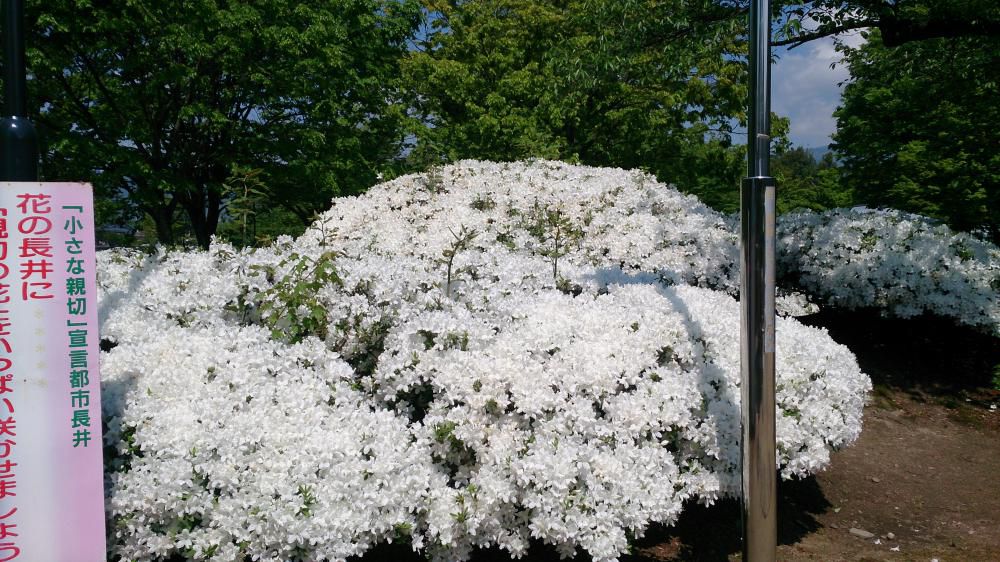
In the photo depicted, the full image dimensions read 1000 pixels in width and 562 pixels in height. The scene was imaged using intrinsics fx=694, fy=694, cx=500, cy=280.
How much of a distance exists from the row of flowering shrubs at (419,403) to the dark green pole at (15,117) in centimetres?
116

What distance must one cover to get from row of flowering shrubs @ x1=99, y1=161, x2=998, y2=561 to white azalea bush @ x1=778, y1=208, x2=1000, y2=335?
2780 mm

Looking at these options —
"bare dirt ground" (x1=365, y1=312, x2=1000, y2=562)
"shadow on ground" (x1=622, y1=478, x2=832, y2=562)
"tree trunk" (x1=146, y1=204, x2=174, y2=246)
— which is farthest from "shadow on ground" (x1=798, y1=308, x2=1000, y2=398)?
"tree trunk" (x1=146, y1=204, x2=174, y2=246)

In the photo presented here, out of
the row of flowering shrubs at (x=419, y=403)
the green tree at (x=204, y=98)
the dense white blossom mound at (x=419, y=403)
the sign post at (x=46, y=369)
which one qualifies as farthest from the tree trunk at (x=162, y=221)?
the sign post at (x=46, y=369)

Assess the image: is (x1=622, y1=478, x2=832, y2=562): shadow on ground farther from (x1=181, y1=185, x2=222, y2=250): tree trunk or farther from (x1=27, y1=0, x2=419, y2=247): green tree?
(x1=181, y1=185, x2=222, y2=250): tree trunk

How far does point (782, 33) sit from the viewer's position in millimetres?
8172

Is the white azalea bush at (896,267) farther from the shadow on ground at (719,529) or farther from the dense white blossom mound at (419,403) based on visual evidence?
the shadow on ground at (719,529)

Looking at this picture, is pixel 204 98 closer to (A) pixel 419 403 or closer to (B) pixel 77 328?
(A) pixel 419 403

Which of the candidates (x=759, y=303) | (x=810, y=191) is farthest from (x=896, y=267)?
(x=810, y=191)

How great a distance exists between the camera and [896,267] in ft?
24.5

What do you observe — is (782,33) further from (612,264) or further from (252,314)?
(252,314)

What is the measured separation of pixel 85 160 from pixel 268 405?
10.2 m

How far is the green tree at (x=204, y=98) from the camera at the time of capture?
11414 millimetres

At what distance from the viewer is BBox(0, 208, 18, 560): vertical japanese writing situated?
8.39 feet

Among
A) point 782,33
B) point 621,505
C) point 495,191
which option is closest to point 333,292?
point 621,505
